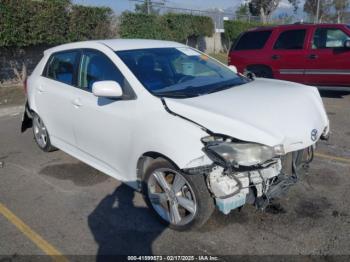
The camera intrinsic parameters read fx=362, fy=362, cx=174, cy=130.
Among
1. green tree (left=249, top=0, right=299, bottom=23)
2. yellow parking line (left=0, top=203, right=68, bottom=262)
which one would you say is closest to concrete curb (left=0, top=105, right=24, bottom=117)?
yellow parking line (left=0, top=203, right=68, bottom=262)

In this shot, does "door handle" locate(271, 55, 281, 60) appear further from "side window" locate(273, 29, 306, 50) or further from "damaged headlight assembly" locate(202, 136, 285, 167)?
"damaged headlight assembly" locate(202, 136, 285, 167)

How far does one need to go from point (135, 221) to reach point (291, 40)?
23.8 feet

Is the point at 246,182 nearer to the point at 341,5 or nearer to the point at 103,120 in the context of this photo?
the point at 103,120

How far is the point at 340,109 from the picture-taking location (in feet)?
26.6

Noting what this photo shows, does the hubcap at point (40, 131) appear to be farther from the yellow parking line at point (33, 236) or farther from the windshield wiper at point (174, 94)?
the windshield wiper at point (174, 94)

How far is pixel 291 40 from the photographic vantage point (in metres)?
9.25

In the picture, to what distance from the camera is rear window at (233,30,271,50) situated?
9648 millimetres

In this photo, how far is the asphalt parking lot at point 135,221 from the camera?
10.7 ft

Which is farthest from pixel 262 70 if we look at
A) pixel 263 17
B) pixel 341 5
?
pixel 341 5

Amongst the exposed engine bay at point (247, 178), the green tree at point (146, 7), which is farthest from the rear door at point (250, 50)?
the green tree at point (146, 7)

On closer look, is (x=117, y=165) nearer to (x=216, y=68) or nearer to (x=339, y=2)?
(x=216, y=68)

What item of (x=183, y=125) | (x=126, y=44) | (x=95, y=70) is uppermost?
(x=126, y=44)

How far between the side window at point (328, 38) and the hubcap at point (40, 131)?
670 cm

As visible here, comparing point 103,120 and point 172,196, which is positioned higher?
point 103,120
